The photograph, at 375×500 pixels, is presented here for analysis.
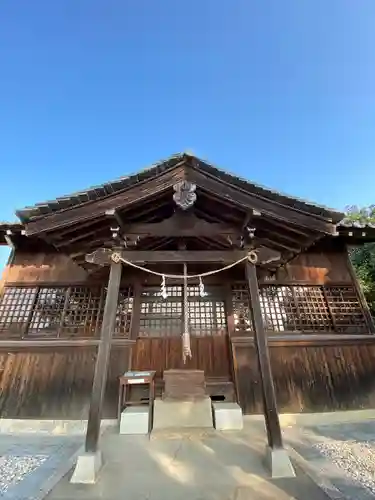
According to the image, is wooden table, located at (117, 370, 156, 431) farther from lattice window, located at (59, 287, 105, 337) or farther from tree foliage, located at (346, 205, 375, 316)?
tree foliage, located at (346, 205, 375, 316)

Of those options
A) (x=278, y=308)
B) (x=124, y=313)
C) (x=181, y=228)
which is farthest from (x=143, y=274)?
(x=278, y=308)

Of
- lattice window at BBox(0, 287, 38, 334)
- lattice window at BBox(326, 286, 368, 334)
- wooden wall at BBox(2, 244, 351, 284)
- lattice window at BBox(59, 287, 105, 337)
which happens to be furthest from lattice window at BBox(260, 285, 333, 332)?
lattice window at BBox(0, 287, 38, 334)

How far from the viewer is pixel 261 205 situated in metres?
4.80

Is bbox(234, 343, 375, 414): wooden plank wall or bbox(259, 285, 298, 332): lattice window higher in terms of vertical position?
bbox(259, 285, 298, 332): lattice window

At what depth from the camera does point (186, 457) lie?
4109 mm

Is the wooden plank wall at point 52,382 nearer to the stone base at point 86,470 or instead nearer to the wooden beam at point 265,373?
the stone base at point 86,470

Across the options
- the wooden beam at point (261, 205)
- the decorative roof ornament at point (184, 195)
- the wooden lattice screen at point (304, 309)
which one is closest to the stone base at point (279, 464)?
the wooden lattice screen at point (304, 309)

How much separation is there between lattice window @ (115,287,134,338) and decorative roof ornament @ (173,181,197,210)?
3.37 metres

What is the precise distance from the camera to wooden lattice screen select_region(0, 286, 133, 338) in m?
6.69

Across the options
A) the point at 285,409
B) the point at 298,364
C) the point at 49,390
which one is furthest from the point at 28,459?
the point at 298,364

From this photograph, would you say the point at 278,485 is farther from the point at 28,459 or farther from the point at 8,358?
the point at 8,358

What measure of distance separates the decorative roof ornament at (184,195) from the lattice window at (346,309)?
5.05 meters

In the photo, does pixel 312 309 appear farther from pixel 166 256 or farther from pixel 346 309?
pixel 166 256

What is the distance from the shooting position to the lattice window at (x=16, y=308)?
22.0 feet
